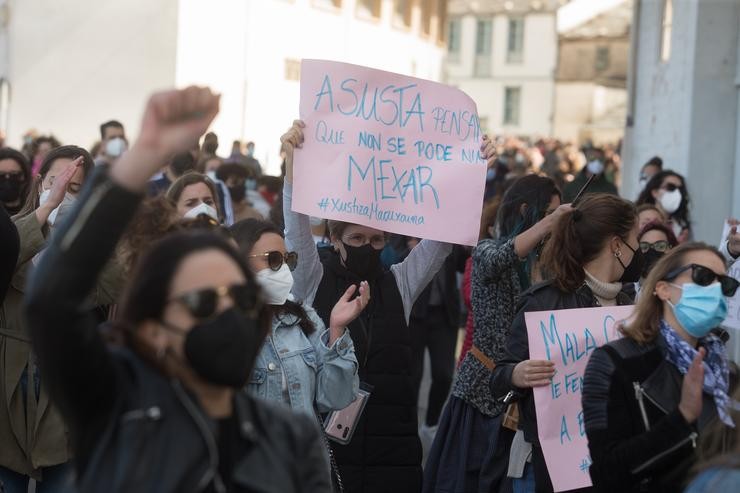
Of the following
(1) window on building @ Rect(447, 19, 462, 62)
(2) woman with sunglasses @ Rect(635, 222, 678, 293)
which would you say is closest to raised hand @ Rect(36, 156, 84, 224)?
(2) woman with sunglasses @ Rect(635, 222, 678, 293)

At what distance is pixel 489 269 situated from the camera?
5.71 m

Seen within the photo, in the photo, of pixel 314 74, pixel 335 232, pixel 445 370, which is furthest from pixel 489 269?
pixel 445 370

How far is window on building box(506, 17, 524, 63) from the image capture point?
79.2 m

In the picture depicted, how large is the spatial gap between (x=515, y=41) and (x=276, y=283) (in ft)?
251

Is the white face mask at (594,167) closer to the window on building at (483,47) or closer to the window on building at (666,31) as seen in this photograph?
the window on building at (666,31)

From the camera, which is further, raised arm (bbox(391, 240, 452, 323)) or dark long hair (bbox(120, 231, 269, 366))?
raised arm (bbox(391, 240, 452, 323))

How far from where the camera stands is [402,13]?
143 ft

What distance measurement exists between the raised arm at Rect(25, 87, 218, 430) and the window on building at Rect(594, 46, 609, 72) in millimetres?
75799

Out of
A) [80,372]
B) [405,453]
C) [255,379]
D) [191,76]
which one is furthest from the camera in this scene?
[191,76]

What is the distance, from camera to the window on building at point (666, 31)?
1653 centimetres

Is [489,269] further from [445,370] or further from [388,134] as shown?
[445,370]

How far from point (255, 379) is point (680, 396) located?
1.44 metres

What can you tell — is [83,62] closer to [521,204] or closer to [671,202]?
[671,202]

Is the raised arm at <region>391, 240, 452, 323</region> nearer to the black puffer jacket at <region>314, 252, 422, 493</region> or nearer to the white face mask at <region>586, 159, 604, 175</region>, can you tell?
the black puffer jacket at <region>314, 252, 422, 493</region>
